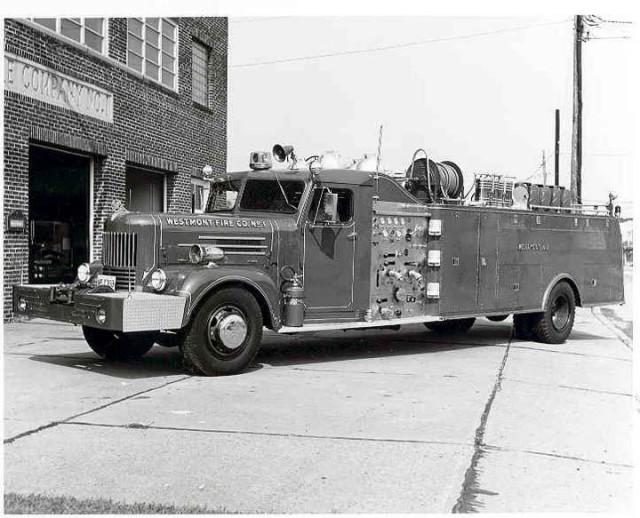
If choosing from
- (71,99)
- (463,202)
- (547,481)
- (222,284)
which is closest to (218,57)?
(71,99)

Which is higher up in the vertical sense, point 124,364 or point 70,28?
point 70,28

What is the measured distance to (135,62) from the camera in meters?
16.3

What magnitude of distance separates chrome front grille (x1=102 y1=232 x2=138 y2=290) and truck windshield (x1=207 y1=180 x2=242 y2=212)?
1.60 m

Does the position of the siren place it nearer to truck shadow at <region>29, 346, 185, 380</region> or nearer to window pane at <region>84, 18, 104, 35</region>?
truck shadow at <region>29, 346, 185, 380</region>

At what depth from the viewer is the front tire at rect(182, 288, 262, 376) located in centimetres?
780

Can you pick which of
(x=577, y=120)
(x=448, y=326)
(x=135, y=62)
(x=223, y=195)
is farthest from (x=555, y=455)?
(x=577, y=120)

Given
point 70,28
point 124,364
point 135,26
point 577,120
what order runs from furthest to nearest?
point 577,120 < point 135,26 < point 70,28 < point 124,364

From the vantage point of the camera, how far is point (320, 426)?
603 centimetres

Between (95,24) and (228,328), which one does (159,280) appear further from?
(95,24)

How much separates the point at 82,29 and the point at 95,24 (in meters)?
0.50

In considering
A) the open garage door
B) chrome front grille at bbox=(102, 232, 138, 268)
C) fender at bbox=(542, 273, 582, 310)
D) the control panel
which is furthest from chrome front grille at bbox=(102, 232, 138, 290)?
fender at bbox=(542, 273, 582, 310)

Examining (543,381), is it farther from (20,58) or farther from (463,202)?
(20,58)

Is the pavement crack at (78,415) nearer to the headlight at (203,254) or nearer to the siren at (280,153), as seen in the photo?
the headlight at (203,254)

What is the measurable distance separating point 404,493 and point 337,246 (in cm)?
497
